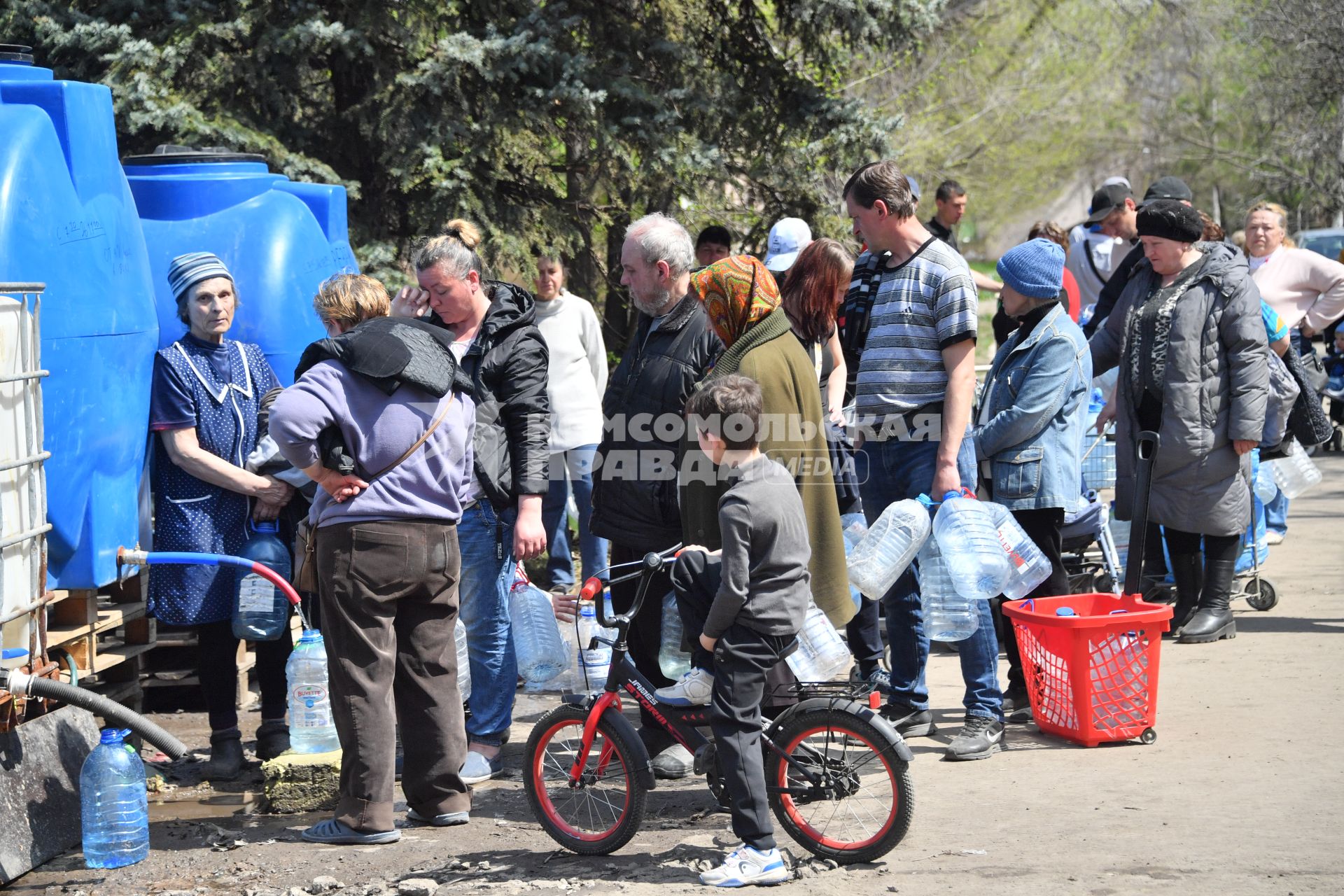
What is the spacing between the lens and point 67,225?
463cm

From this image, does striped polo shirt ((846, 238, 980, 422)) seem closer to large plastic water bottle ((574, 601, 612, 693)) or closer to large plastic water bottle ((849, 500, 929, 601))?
large plastic water bottle ((849, 500, 929, 601))

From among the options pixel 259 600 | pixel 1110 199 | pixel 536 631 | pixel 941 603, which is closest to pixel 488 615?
pixel 536 631

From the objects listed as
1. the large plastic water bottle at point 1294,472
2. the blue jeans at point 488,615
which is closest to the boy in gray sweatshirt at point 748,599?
the blue jeans at point 488,615

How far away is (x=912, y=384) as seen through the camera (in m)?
5.12

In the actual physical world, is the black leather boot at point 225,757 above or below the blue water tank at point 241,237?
below

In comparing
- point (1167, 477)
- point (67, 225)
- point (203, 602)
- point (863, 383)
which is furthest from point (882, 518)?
point (67, 225)

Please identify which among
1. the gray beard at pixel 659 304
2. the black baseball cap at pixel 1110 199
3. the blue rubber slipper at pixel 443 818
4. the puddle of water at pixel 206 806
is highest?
the black baseball cap at pixel 1110 199

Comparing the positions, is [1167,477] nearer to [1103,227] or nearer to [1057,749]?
[1057,749]

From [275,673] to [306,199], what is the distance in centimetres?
267

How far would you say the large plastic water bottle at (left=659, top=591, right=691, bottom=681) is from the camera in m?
5.08

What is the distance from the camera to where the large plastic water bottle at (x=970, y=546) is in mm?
4988

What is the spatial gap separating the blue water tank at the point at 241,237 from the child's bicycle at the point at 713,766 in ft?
7.70

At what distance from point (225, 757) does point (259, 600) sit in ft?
2.09

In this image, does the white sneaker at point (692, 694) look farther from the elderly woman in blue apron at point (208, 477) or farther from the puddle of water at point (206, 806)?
the elderly woman in blue apron at point (208, 477)
